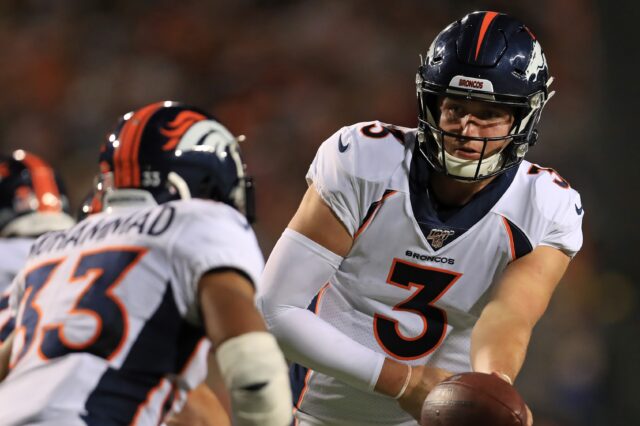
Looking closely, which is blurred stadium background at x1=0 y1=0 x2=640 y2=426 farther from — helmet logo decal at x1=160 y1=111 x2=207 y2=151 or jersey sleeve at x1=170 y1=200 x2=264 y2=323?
jersey sleeve at x1=170 y1=200 x2=264 y2=323

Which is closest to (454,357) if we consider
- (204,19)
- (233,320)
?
(233,320)

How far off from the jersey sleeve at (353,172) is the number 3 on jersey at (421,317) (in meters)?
0.21

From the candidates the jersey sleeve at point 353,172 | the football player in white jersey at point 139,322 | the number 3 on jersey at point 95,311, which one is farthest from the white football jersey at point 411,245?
the number 3 on jersey at point 95,311

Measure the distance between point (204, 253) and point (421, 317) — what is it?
3.25ft

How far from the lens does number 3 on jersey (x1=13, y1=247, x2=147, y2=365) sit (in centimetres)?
213

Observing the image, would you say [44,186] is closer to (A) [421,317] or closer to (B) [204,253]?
(A) [421,317]

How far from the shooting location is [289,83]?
7137 millimetres

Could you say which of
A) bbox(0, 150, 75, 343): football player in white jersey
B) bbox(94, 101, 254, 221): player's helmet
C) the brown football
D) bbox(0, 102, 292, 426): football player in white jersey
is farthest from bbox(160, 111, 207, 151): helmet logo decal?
bbox(0, 150, 75, 343): football player in white jersey

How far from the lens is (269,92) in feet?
23.5

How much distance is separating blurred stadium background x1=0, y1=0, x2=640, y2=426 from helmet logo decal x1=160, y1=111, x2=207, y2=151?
13.2 ft

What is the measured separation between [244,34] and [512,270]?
4688 mm

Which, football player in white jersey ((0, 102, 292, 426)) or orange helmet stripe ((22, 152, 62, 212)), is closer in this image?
football player in white jersey ((0, 102, 292, 426))

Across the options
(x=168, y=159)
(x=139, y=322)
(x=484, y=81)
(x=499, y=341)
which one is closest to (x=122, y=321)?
(x=139, y=322)

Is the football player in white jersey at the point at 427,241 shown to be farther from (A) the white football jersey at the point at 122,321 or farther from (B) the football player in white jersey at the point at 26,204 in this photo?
(B) the football player in white jersey at the point at 26,204
